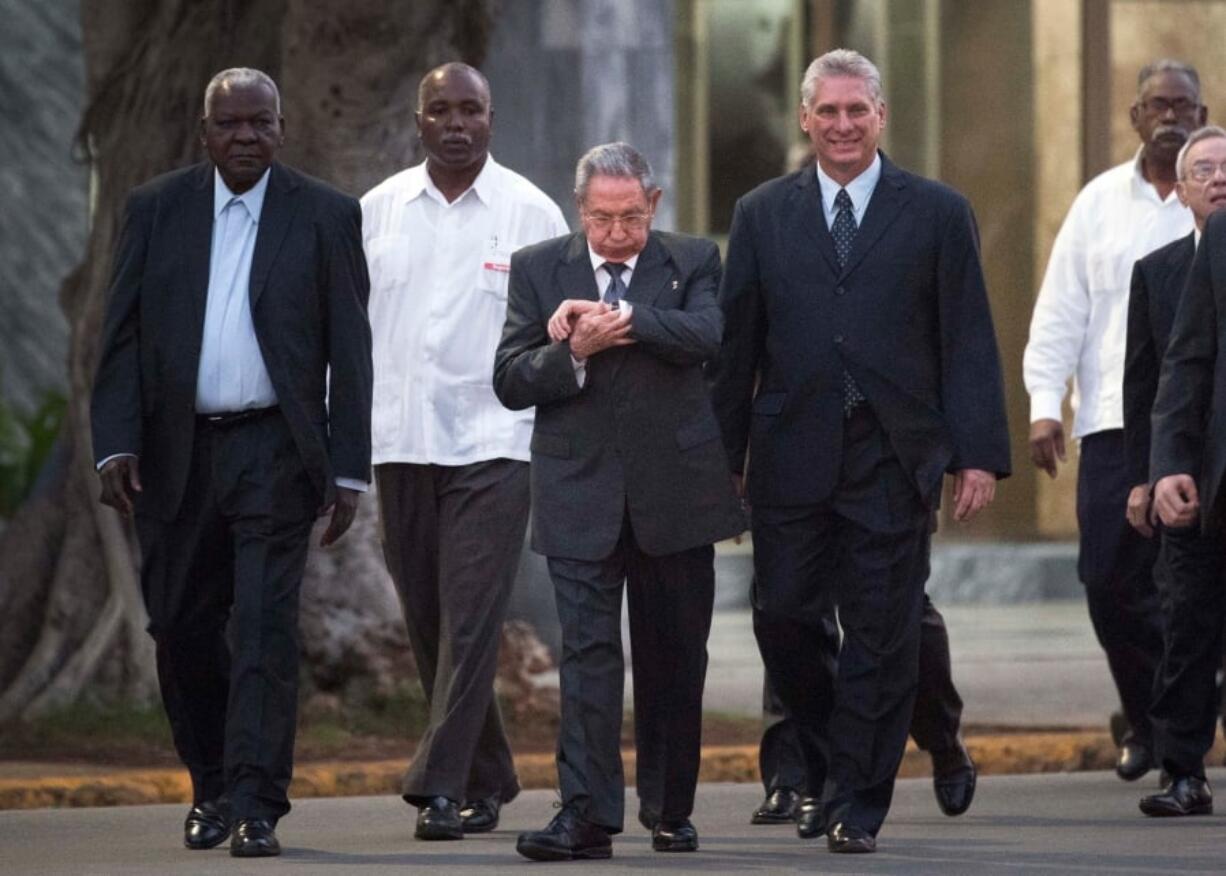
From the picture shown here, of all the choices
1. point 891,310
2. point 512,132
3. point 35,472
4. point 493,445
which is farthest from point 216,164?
point 35,472

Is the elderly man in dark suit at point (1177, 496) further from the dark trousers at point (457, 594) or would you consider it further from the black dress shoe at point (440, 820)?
the black dress shoe at point (440, 820)

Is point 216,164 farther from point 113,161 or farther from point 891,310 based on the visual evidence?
point 113,161

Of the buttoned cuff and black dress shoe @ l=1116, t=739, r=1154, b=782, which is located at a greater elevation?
the buttoned cuff

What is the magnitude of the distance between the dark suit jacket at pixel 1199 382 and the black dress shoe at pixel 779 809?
1335 millimetres

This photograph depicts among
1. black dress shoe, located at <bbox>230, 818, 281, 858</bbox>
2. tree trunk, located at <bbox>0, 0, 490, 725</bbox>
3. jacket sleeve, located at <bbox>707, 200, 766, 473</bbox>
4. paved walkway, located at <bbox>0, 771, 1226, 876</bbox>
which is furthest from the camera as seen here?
tree trunk, located at <bbox>0, 0, 490, 725</bbox>

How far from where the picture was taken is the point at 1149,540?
10320 millimetres

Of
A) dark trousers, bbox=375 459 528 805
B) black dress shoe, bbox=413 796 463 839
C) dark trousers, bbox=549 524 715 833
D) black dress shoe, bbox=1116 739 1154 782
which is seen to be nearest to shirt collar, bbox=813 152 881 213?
dark trousers, bbox=549 524 715 833

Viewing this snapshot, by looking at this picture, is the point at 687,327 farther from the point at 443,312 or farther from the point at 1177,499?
the point at 1177,499

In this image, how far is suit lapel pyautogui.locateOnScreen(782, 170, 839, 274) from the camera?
862 cm

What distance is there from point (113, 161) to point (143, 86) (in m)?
0.30

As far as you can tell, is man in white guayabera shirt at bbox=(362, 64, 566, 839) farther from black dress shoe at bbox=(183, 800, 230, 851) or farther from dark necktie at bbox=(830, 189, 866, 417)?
dark necktie at bbox=(830, 189, 866, 417)

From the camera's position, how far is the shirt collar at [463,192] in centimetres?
912

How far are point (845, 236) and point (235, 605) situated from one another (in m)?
1.82

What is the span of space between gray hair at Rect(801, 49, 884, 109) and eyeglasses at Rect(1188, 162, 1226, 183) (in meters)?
1.41
